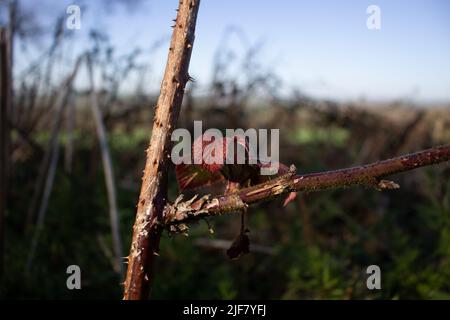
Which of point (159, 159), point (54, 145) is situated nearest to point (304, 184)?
point (159, 159)

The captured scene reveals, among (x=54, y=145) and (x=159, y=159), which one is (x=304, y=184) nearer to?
(x=159, y=159)

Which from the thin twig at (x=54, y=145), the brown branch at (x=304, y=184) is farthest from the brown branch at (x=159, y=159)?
the thin twig at (x=54, y=145)

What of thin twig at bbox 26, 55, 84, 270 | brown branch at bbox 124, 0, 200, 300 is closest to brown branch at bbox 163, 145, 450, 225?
brown branch at bbox 124, 0, 200, 300

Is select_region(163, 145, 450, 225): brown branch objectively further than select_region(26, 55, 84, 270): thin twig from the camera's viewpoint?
No

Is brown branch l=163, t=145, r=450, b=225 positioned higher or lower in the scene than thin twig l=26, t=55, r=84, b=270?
lower

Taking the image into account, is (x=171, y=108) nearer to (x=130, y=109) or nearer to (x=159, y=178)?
(x=159, y=178)

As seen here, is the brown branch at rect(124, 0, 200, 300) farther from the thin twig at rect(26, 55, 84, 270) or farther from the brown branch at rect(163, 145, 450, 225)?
the thin twig at rect(26, 55, 84, 270)
